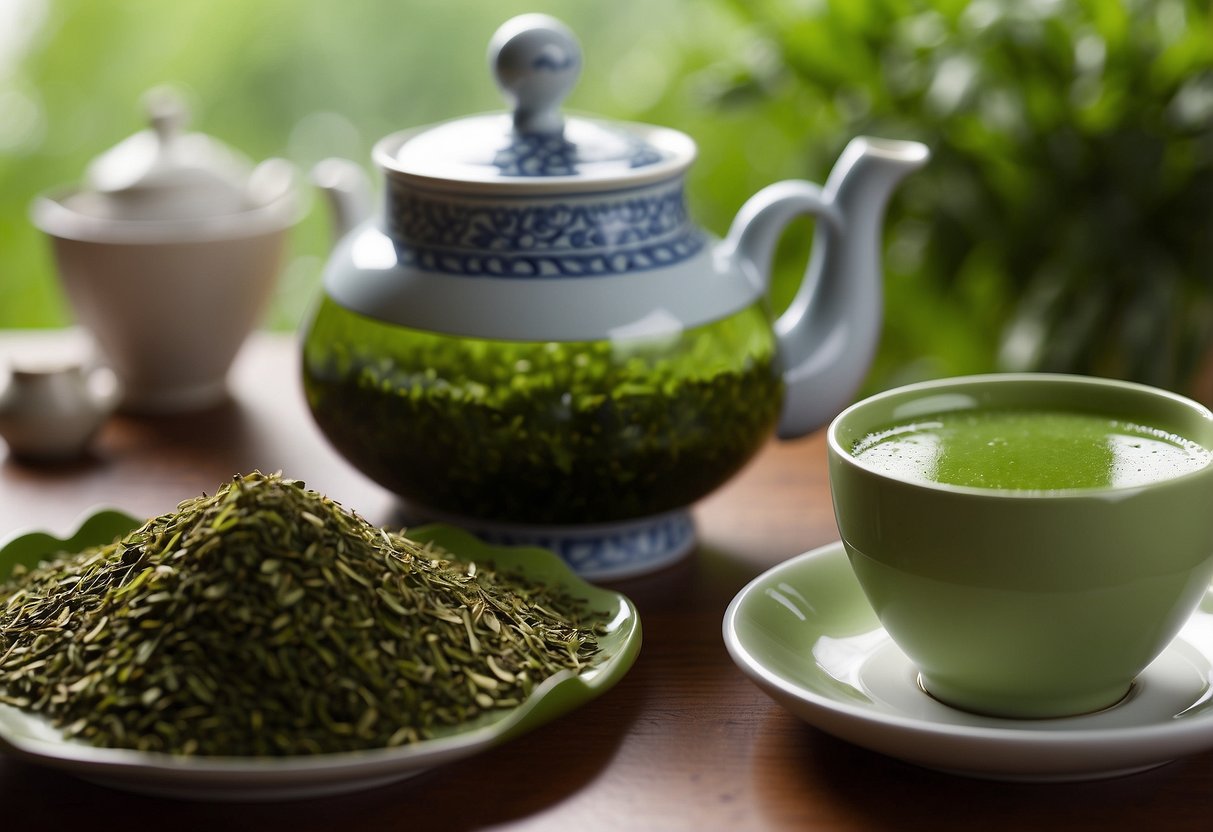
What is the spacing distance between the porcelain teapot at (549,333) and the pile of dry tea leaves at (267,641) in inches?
6.1

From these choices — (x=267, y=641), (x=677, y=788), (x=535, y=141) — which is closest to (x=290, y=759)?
(x=267, y=641)

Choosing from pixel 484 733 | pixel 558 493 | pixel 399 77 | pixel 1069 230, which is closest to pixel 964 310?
pixel 1069 230

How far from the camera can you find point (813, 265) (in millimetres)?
1162

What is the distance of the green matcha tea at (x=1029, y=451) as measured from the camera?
0.76 m

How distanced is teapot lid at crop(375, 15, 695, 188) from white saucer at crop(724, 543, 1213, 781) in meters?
0.33

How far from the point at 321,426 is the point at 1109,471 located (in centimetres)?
59

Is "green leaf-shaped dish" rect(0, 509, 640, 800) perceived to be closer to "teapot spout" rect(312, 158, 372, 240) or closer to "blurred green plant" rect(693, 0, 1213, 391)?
"teapot spout" rect(312, 158, 372, 240)

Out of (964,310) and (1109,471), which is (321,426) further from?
(964,310)

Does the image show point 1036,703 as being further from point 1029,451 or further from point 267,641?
point 267,641

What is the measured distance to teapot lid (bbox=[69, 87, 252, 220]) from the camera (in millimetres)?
1438

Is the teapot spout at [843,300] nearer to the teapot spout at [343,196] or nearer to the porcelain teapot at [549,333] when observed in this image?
the porcelain teapot at [549,333]

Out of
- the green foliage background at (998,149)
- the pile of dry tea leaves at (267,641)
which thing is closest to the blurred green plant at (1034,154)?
the green foliage background at (998,149)

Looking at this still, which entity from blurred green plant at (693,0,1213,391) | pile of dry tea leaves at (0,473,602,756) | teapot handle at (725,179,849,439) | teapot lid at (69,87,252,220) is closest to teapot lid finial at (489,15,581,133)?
teapot handle at (725,179,849,439)

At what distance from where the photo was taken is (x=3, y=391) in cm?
133
